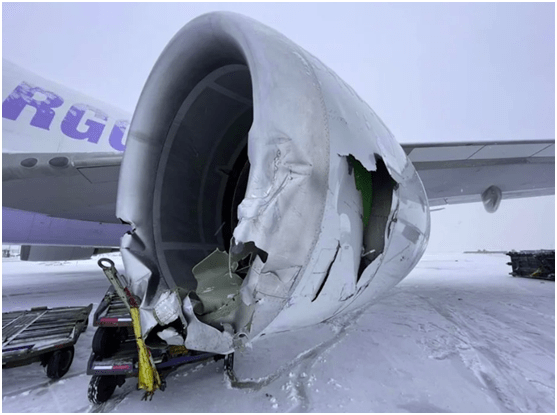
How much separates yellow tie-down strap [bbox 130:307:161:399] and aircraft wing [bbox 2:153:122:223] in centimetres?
222

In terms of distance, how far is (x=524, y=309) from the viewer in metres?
4.26

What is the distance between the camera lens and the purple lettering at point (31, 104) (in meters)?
4.67

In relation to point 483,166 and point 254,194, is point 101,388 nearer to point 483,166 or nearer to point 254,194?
point 254,194

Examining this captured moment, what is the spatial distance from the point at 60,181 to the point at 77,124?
2010 mm

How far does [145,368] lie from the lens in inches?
71.4

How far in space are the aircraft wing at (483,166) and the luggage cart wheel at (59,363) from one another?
3.96 meters

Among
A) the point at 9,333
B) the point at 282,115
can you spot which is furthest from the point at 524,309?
the point at 9,333

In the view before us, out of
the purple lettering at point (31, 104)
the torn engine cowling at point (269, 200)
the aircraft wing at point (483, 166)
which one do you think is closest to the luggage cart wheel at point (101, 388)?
the torn engine cowling at point (269, 200)

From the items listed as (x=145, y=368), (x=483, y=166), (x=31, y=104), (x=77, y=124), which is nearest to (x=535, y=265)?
(x=483, y=166)

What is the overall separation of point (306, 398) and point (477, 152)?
3.82m

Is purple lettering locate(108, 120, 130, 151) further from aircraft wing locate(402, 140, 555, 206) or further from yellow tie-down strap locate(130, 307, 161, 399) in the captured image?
aircraft wing locate(402, 140, 555, 206)

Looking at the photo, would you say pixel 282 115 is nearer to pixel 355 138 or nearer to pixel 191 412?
pixel 355 138

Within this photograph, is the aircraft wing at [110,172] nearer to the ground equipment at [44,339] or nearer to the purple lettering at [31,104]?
the purple lettering at [31,104]

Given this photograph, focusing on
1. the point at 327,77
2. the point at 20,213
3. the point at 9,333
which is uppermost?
the point at 327,77
